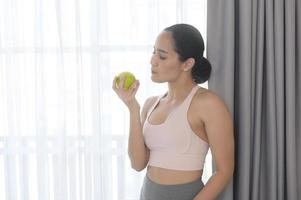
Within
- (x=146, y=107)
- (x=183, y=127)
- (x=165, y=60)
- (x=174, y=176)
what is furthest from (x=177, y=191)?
(x=165, y=60)

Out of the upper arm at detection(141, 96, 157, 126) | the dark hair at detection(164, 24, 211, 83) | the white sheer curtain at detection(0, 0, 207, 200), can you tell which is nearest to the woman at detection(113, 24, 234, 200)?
the dark hair at detection(164, 24, 211, 83)

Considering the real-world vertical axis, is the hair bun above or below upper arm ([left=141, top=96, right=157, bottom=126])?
above

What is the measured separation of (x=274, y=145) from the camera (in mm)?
1556

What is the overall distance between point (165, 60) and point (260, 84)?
0.45m

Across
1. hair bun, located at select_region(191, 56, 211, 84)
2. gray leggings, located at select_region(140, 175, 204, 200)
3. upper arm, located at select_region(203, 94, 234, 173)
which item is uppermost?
hair bun, located at select_region(191, 56, 211, 84)

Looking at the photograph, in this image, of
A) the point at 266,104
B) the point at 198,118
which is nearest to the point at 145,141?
the point at 198,118

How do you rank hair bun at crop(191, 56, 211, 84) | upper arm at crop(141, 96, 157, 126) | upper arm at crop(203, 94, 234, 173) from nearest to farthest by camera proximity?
upper arm at crop(203, 94, 234, 173)
hair bun at crop(191, 56, 211, 84)
upper arm at crop(141, 96, 157, 126)

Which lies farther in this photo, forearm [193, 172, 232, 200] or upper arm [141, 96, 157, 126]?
upper arm [141, 96, 157, 126]

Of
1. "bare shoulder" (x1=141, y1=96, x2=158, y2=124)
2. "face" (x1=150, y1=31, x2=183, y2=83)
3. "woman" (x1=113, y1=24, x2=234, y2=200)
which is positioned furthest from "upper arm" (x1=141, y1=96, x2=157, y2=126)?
"face" (x1=150, y1=31, x2=183, y2=83)

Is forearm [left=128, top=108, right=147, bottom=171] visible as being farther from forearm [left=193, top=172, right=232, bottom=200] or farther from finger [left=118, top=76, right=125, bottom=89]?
forearm [left=193, top=172, right=232, bottom=200]

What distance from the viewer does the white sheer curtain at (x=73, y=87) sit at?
176 centimetres

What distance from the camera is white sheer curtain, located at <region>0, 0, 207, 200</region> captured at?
69.2 inches

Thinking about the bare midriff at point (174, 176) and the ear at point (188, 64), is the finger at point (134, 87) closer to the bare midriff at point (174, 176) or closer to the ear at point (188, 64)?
the ear at point (188, 64)

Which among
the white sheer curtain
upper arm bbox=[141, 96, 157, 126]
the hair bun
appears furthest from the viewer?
the white sheer curtain
